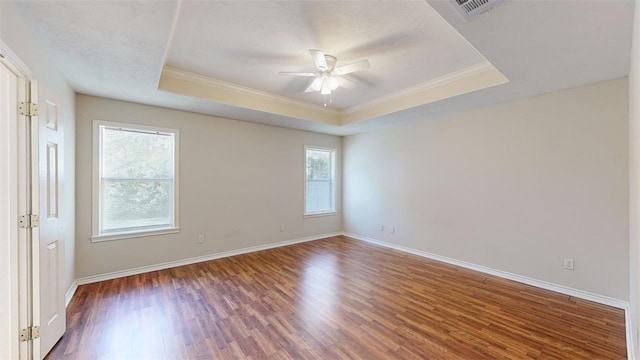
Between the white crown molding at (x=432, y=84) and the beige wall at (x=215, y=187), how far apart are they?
174cm

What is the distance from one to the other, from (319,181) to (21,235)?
4.74 metres

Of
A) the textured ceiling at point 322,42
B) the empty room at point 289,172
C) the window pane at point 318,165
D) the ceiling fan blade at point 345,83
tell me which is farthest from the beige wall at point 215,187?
the ceiling fan blade at point 345,83

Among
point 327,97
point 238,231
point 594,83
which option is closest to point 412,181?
point 327,97

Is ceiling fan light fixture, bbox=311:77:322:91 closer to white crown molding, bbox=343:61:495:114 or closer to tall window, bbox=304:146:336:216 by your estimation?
white crown molding, bbox=343:61:495:114

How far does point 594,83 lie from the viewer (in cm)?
283

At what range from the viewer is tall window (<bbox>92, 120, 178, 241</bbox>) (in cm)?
342

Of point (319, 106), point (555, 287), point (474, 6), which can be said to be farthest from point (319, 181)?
point (474, 6)

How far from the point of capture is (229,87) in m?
3.61

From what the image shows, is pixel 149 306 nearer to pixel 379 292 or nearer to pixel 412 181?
pixel 379 292

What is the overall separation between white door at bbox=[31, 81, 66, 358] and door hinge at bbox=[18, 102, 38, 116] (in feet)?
0.10

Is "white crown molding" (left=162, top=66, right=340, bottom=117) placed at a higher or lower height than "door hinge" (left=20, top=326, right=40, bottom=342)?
higher

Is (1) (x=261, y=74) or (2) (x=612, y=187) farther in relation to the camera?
(1) (x=261, y=74)

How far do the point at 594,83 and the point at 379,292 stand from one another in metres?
3.42

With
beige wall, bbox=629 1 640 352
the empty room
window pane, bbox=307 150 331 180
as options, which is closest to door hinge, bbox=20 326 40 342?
the empty room
